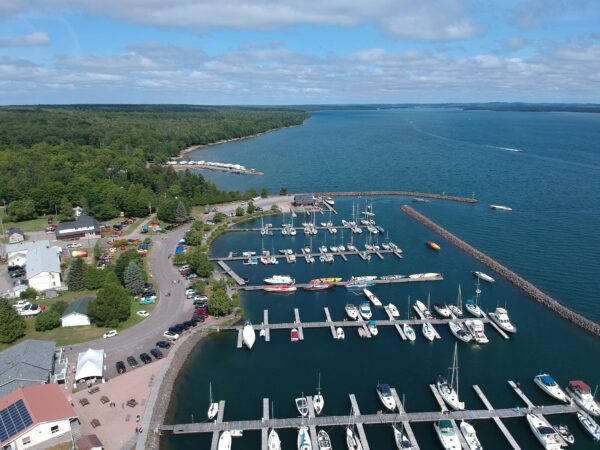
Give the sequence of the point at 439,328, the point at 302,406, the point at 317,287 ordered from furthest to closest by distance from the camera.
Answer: the point at 317,287, the point at 439,328, the point at 302,406

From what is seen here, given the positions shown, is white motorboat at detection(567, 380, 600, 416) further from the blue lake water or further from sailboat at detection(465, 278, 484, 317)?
sailboat at detection(465, 278, 484, 317)

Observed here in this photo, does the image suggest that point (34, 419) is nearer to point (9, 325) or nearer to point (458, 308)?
point (9, 325)

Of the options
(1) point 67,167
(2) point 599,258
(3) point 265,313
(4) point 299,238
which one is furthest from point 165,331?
(1) point 67,167

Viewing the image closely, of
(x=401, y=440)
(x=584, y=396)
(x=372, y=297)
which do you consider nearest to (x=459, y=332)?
(x=372, y=297)

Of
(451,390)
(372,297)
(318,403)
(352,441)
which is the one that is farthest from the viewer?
(372,297)

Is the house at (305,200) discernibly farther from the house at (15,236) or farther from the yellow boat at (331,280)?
the house at (15,236)
